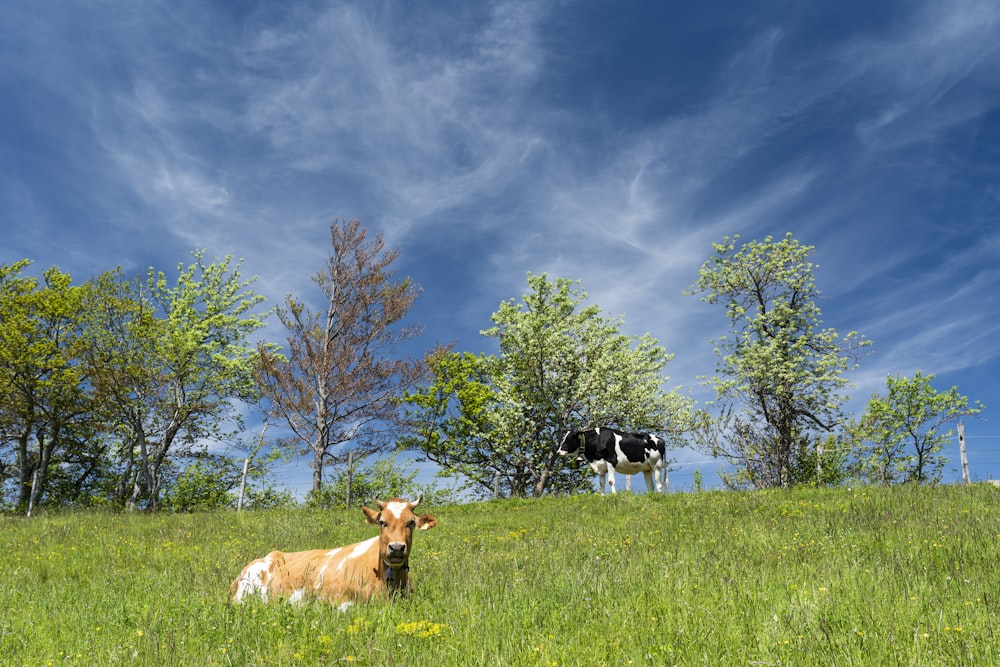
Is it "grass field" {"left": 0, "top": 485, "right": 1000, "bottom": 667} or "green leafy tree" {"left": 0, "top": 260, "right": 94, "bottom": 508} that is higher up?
"green leafy tree" {"left": 0, "top": 260, "right": 94, "bottom": 508}

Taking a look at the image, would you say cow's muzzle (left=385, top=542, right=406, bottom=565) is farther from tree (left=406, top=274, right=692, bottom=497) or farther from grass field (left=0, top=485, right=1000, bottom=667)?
tree (left=406, top=274, right=692, bottom=497)

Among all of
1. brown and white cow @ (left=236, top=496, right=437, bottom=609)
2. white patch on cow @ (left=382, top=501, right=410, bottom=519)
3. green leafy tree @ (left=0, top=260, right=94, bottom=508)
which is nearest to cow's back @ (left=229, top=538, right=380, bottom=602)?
brown and white cow @ (left=236, top=496, right=437, bottom=609)

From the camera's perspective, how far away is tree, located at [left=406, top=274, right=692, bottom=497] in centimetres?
3459

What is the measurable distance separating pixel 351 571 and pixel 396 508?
3.30ft

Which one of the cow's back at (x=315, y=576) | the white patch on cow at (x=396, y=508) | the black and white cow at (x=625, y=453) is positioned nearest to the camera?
the cow's back at (x=315, y=576)

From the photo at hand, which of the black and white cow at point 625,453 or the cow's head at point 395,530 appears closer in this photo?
the cow's head at point 395,530

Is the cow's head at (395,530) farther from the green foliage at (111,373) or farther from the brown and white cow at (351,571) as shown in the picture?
the green foliage at (111,373)

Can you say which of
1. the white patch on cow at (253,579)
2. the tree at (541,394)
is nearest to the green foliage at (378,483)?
the tree at (541,394)

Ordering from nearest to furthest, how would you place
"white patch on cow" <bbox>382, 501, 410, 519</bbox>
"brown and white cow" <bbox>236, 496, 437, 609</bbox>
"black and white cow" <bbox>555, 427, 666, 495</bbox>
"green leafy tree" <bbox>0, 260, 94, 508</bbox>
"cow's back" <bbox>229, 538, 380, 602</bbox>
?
1. "brown and white cow" <bbox>236, 496, 437, 609</bbox>
2. "cow's back" <bbox>229, 538, 380, 602</bbox>
3. "white patch on cow" <bbox>382, 501, 410, 519</bbox>
4. "black and white cow" <bbox>555, 427, 666, 495</bbox>
5. "green leafy tree" <bbox>0, 260, 94, 508</bbox>

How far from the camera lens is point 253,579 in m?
8.47

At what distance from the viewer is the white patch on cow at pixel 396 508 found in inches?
313

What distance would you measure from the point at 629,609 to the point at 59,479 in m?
43.9

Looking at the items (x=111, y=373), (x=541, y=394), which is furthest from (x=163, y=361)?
(x=541, y=394)

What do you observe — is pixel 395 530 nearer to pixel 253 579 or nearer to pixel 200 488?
pixel 253 579
